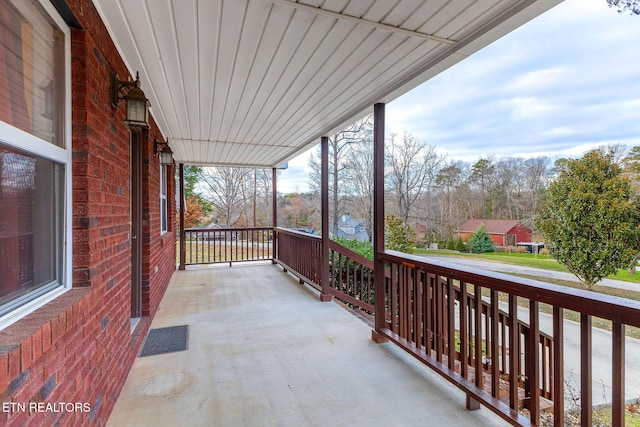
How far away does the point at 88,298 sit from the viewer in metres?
1.54

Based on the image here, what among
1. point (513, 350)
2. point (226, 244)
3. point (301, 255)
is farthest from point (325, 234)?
point (226, 244)

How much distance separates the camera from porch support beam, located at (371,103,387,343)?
3.00 meters

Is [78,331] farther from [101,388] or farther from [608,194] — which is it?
[608,194]

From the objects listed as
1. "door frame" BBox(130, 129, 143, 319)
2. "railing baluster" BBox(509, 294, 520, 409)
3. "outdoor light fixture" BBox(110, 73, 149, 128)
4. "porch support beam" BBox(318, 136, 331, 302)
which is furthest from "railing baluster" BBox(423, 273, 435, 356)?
"door frame" BBox(130, 129, 143, 319)

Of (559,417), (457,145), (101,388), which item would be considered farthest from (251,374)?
(457,145)

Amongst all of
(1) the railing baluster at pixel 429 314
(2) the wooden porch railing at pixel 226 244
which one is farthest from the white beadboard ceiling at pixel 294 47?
(2) the wooden porch railing at pixel 226 244

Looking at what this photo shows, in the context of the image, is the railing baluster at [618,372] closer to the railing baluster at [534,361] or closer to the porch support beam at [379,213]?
the railing baluster at [534,361]

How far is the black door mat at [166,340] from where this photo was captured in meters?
2.84

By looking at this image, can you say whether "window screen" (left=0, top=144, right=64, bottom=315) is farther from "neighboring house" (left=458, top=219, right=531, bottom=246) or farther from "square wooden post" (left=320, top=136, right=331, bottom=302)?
"square wooden post" (left=320, top=136, right=331, bottom=302)

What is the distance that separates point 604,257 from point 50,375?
2.76 meters

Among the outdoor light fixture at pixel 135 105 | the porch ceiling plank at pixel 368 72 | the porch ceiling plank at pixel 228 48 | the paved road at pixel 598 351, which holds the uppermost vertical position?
the porch ceiling plank at pixel 228 48

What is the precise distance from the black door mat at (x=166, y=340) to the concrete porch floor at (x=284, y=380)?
0.09 meters

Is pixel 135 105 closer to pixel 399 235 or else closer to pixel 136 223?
pixel 136 223

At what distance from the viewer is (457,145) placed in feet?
30.3
